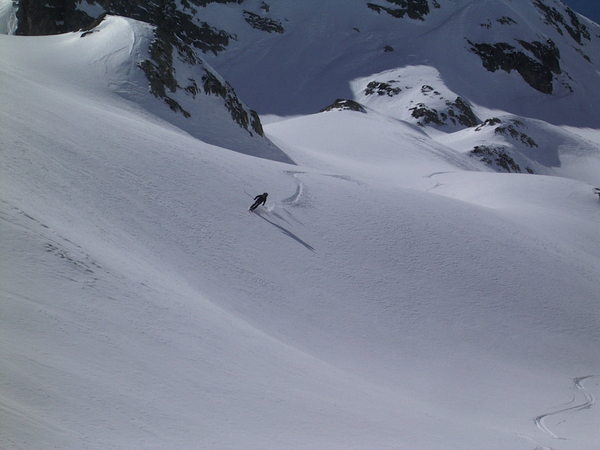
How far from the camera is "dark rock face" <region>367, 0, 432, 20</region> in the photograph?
295 ft

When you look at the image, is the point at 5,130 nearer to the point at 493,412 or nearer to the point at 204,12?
the point at 493,412

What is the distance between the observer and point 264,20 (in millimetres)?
83562

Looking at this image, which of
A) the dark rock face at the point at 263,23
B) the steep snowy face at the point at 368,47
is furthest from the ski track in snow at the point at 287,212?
the dark rock face at the point at 263,23

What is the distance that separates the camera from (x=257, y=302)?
41.6ft

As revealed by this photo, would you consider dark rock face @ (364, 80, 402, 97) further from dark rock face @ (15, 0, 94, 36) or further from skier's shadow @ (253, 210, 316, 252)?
skier's shadow @ (253, 210, 316, 252)

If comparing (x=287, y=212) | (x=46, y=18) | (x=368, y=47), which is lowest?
(x=287, y=212)

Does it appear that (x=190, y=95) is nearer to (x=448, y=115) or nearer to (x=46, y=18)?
(x=448, y=115)

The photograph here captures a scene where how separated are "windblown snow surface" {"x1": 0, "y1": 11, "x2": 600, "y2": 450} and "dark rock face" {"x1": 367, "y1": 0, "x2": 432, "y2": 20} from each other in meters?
69.3

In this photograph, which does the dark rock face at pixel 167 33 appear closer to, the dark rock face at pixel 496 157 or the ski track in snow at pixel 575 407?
the ski track in snow at pixel 575 407

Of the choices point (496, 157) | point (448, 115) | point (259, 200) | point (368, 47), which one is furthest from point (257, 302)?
point (368, 47)

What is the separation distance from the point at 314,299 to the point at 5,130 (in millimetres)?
7412

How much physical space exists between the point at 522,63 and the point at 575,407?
78707mm

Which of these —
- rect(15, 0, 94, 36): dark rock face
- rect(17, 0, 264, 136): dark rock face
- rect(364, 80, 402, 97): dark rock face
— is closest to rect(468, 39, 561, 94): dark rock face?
rect(364, 80, 402, 97): dark rock face

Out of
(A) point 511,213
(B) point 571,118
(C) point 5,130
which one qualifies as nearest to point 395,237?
(A) point 511,213
